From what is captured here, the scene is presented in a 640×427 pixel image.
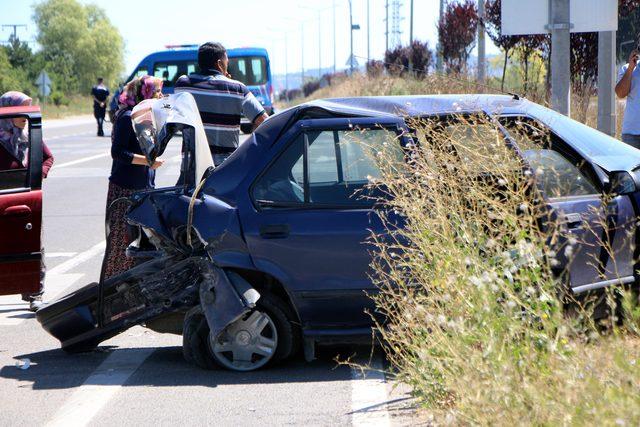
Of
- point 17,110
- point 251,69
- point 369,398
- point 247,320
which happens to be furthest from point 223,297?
point 251,69

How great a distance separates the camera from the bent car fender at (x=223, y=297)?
21.7 ft

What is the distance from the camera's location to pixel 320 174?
689 centimetres

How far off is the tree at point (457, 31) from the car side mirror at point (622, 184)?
29929 millimetres

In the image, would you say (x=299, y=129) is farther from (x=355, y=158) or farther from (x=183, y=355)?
(x=183, y=355)

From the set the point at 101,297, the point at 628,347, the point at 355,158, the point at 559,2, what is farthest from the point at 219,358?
the point at 559,2

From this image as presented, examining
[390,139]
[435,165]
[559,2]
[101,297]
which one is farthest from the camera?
[559,2]

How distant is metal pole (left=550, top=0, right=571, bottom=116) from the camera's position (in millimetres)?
11281

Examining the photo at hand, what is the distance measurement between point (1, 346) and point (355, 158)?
9.58 ft

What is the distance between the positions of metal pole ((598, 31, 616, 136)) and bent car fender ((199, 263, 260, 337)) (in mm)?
7597

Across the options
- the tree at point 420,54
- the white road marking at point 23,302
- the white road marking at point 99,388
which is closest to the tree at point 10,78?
the tree at point 420,54

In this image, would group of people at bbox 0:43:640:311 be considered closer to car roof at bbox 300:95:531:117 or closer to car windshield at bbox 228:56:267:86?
car roof at bbox 300:95:531:117

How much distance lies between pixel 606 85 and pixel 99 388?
848 cm

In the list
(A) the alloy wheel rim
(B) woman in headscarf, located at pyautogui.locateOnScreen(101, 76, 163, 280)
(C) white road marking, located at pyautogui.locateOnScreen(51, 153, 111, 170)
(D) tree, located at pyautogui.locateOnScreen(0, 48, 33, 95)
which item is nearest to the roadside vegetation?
(A) the alloy wheel rim

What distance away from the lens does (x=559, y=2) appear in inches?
444
